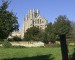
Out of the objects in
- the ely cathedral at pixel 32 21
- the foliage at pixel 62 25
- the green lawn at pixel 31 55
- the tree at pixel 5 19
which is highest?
the ely cathedral at pixel 32 21

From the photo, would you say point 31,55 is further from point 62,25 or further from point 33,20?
point 33,20

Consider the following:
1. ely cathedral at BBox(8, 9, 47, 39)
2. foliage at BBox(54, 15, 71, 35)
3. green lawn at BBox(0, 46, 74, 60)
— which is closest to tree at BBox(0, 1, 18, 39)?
green lawn at BBox(0, 46, 74, 60)

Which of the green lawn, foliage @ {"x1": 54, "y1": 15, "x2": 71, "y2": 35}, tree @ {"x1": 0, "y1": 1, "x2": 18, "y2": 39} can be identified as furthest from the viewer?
foliage @ {"x1": 54, "y1": 15, "x2": 71, "y2": 35}

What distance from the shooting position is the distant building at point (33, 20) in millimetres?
188000

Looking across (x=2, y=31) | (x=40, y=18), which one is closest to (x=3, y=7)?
(x=2, y=31)

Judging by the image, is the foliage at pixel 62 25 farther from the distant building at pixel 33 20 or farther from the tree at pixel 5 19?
the tree at pixel 5 19

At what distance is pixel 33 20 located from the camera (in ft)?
626

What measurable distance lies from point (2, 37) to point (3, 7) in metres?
2.69

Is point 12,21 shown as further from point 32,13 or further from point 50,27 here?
point 32,13

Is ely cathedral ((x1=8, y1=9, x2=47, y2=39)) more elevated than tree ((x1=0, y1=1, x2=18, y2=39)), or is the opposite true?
ely cathedral ((x1=8, y1=9, x2=47, y2=39))

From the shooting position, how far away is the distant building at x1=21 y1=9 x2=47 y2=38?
18800 cm

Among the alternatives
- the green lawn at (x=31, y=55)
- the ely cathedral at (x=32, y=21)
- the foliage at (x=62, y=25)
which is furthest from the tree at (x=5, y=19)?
the ely cathedral at (x=32, y=21)

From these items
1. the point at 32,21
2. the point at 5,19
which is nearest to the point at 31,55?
the point at 5,19

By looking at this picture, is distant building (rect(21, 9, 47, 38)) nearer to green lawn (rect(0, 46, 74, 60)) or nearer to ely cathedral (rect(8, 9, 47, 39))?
ely cathedral (rect(8, 9, 47, 39))
